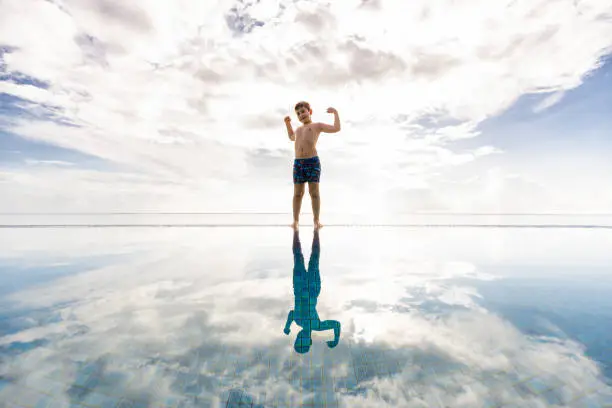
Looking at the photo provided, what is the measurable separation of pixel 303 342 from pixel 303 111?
6108mm

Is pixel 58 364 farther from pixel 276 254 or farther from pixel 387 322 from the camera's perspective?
pixel 276 254

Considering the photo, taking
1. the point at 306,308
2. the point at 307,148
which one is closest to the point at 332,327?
the point at 306,308

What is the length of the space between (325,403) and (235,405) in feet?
1.26

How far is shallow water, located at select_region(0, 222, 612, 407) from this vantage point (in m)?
1.42

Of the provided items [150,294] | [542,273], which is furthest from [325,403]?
[542,273]

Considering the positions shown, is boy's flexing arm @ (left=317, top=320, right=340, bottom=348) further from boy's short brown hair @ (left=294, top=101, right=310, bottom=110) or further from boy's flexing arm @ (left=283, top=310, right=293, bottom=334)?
boy's short brown hair @ (left=294, top=101, right=310, bottom=110)

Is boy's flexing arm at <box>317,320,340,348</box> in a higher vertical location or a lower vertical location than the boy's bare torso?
lower

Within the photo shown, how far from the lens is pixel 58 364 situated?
5.42 feet

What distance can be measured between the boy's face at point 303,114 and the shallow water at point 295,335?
4.15 meters

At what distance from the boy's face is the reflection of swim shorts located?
2.99ft

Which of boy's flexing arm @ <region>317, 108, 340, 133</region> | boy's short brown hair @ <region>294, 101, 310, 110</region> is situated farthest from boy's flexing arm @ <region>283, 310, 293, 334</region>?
boy's short brown hair @ <region>294, 101, 310, 110</region>

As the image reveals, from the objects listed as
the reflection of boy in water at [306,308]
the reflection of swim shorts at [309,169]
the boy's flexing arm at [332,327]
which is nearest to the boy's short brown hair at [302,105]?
the reflection of swim shorts at [309,169]

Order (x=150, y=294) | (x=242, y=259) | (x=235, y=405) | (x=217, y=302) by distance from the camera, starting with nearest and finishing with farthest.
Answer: (x=235, y=405) < (x=217, y=302) < (x=150, y=294) < (x=242, y=259)

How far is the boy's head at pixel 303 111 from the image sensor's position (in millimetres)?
7218
